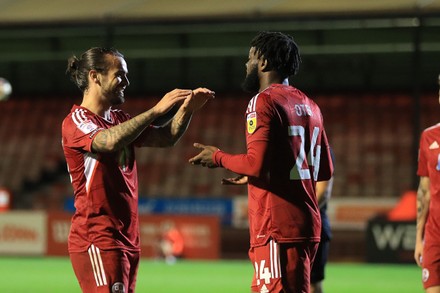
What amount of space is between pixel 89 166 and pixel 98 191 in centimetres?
→ 14

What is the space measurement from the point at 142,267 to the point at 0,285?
420cm

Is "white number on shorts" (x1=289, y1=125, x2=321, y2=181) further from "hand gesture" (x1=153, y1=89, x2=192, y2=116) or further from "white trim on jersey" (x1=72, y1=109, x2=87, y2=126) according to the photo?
"white trim on jersey" (x1=72, y1=109, x2=87, y2=126)

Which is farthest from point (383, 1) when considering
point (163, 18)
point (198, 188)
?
point (198, 188)

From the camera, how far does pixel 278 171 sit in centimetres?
478

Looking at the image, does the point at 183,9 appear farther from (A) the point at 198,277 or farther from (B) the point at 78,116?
(B) the point at 78,116

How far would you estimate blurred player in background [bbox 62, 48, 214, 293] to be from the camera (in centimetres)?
484

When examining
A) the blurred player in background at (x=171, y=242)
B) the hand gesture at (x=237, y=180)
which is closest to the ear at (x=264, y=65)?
the hand gesture at (x=237, y=180)

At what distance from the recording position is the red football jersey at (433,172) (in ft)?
20.3

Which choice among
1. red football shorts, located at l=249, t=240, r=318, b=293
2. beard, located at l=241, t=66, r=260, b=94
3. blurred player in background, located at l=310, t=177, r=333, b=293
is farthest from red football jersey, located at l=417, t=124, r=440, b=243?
beard, located at l=241, t=66, r=260, b=94

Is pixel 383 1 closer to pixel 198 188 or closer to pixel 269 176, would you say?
pixel 198 188

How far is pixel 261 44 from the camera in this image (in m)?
4.90

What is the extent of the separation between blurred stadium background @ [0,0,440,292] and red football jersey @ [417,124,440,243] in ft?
37.6

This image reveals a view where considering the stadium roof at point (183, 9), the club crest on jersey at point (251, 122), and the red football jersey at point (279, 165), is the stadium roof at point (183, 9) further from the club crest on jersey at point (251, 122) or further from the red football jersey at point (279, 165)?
the club crest on jersey at point (251, 122)

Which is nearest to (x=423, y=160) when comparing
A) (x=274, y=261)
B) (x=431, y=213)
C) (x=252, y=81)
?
(x=431, y=213)
